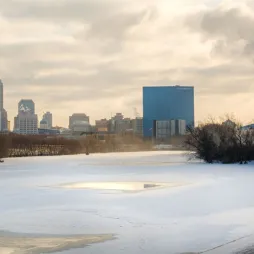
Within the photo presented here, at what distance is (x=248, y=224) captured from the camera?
12.0 meters

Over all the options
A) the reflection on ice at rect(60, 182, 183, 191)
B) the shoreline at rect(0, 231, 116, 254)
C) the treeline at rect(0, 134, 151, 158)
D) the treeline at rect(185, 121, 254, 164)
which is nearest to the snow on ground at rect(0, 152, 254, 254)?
the shoreline at rect(0, 231, 116, 254)

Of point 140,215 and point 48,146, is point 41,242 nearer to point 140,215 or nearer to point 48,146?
point 140,215

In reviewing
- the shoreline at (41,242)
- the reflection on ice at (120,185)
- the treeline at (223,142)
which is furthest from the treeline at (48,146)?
the shoreline at (41,242)

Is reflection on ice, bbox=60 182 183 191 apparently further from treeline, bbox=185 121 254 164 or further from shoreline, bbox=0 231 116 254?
treeline, bbox=185 121 254 164

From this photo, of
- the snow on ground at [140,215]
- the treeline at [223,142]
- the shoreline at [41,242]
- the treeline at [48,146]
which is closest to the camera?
the shoreline at [41,242]

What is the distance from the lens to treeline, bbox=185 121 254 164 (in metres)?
48.3

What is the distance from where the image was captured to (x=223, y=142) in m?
49.9

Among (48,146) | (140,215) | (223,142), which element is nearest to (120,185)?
(140,215)

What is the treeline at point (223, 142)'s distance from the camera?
48.3 meters

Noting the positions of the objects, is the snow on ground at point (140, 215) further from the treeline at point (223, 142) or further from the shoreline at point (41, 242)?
the treeline at point (223, 142)

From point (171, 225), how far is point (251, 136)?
39.9m

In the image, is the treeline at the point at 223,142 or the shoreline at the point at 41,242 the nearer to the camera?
the shoreline at the point at 41,242

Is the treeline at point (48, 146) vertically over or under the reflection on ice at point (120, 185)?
over

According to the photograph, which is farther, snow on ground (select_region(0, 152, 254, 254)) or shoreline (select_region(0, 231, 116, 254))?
snow on ground (select_region(0, 152, 254, 254))
